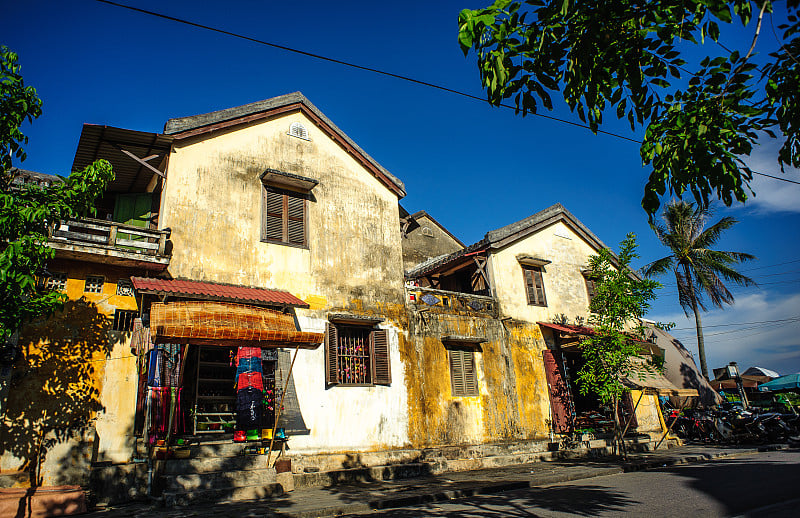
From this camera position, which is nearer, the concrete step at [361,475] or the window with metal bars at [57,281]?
the window with metal bars at [57,281]

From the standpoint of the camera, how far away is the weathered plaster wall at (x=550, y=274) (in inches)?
659

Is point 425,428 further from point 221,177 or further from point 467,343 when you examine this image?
point 221,177

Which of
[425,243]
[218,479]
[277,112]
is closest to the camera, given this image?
[218,479]

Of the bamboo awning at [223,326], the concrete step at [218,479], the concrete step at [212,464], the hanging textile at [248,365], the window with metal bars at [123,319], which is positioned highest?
the window with metal bars at [123,319]

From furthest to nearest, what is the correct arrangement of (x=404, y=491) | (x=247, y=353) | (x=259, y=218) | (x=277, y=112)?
1. (x=277, y=112)
2. (x=259, y=218)
3. (x=247, y=353)
4. (x=404, y=491)

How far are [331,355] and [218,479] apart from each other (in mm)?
3843

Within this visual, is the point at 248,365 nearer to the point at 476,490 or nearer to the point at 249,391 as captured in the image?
the point at 249,391

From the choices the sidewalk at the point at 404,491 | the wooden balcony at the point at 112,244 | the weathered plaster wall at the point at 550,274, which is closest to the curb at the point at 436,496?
the sidewalk at the point at 404,491

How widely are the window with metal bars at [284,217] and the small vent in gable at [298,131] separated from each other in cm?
179

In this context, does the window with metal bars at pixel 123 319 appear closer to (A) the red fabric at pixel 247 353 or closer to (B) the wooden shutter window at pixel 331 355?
(A) the red fabric at pixel 247 353

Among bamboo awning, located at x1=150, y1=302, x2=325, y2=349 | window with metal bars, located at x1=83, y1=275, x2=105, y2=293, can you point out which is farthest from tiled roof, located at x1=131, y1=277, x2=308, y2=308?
window with metal bars, located at x1=83, y1=275, x2=105, y2=293

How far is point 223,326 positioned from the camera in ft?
29.8

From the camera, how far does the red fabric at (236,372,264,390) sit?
10.6 m

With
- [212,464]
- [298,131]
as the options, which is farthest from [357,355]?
[298,131]
